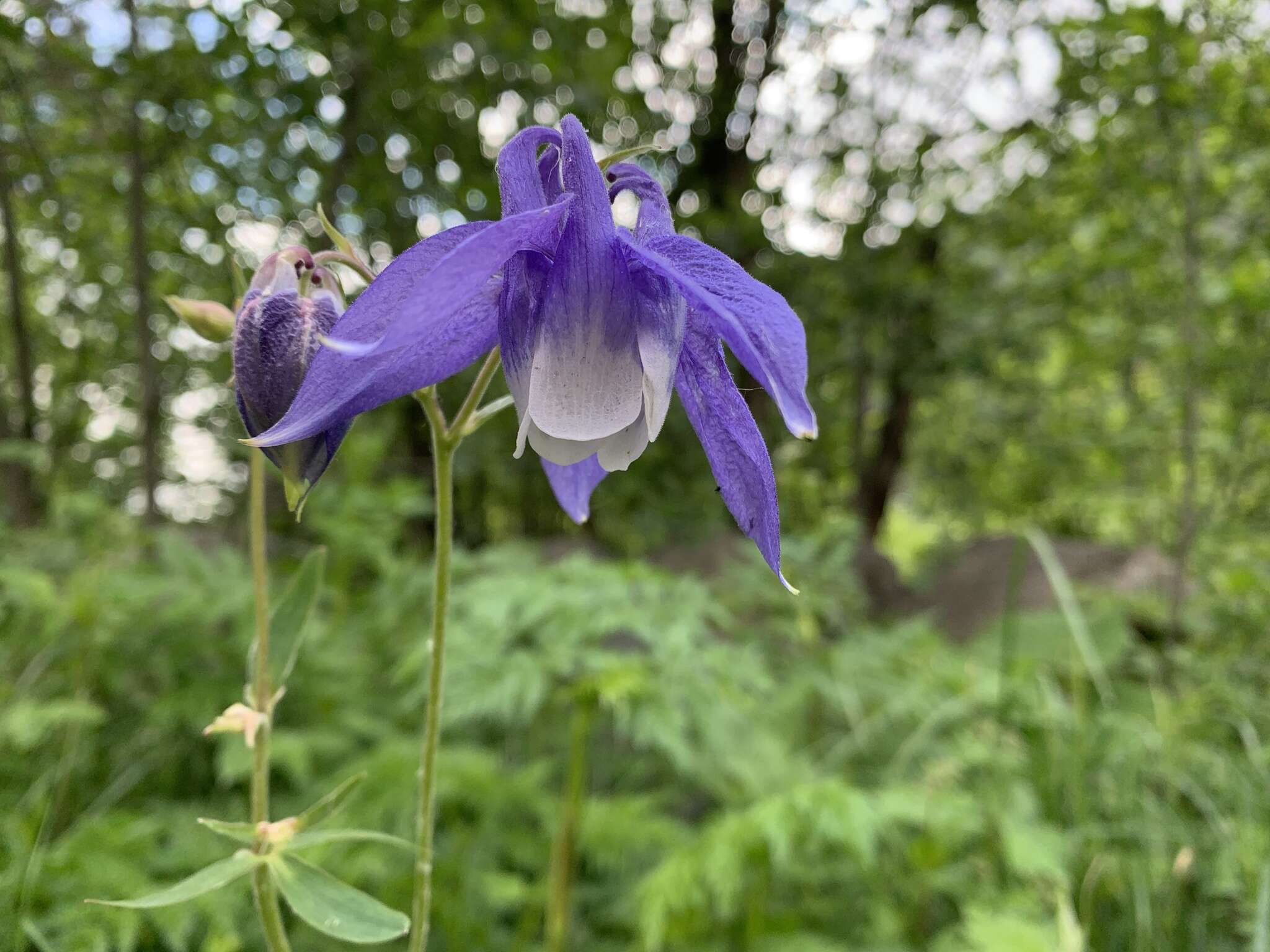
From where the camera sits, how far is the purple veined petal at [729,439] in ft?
1.75

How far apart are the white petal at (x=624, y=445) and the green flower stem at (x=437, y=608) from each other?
11cm

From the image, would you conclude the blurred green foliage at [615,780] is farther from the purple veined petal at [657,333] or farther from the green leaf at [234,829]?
the purple veined petal at [657,333]

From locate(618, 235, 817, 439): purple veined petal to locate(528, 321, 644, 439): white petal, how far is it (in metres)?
0.07

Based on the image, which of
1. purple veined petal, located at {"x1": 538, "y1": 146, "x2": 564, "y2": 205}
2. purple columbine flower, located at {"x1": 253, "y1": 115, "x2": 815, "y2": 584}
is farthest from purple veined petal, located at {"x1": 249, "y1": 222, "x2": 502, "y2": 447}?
purple veined petal, located at {"x1": 538, "y1": 146, "x2": 564, "y2": 205}

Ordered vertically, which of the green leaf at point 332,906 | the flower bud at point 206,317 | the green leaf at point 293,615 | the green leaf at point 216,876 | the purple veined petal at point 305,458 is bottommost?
the green leaf at point 332,906

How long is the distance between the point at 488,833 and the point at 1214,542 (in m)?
2.33

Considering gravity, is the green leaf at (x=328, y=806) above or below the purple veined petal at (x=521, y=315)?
below

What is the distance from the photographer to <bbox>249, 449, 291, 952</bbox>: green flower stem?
0.63 metres

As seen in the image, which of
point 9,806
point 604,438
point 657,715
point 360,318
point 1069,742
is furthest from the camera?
point 1069,742

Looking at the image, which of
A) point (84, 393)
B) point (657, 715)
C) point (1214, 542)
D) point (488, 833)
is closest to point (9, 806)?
point (488, 833)

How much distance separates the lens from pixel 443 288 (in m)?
0.44

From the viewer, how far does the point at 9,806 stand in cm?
121

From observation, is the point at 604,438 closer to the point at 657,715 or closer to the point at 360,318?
the point at 360,318

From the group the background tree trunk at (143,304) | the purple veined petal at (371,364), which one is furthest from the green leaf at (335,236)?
the background tree trunk at (143,304)
